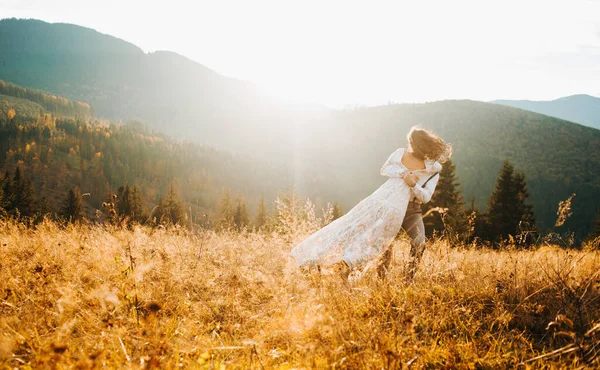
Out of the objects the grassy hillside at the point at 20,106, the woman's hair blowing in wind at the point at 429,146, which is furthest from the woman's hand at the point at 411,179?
the grassy hillside at the point at 20,106

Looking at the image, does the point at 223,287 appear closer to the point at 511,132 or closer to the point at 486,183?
the point at 486,183

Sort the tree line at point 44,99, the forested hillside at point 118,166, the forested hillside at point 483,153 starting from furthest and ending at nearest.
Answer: the tree line at point 44,99 → the forested hillside at point 483,153 → the forested hillside at point 118,166

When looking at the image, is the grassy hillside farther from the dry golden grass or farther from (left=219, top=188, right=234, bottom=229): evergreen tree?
the dry golden grass

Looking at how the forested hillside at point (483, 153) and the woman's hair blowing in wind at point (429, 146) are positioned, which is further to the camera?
the forested hillside at point (483, 153)

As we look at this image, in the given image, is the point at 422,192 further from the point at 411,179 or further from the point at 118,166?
the point at 118,166

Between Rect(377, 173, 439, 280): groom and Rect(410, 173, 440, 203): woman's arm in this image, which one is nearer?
Rect(377, 173, 439, 280): groom

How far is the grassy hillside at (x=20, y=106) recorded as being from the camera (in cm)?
13101

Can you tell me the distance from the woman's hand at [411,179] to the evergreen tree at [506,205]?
25937 mm

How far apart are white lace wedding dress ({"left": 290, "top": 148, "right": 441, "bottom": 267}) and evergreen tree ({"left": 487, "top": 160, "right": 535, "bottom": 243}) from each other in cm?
2584

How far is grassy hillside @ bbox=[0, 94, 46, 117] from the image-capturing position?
5158 inches

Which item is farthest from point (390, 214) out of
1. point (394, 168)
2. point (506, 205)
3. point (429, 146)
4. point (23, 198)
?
point (23, 198)

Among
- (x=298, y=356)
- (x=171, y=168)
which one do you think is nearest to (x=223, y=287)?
(x=298, y=356)

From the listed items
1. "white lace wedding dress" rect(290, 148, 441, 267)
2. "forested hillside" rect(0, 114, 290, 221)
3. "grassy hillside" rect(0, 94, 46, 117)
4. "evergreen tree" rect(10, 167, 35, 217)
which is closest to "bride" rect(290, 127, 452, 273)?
"white lace wedding dress" rect(290, 148, 441, 267)

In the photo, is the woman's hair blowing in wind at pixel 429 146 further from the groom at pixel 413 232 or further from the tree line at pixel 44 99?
the tree line at pixel 44 99
